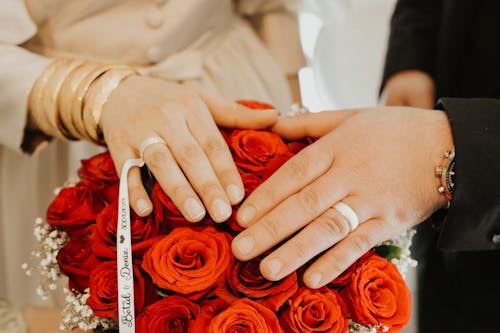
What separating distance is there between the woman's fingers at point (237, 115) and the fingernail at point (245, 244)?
0.71 ft

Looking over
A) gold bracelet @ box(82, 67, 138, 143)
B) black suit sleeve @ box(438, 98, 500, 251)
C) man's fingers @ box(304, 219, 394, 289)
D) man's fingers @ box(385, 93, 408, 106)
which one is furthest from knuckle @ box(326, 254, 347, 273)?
man's fingers @ box(385, 93, 408, 106)

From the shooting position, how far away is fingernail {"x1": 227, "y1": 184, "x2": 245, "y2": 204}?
0.70 meters

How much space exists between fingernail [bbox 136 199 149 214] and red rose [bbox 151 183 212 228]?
16 mm

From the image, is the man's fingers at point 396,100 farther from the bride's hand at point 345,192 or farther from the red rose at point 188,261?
the red rose at point 188,261

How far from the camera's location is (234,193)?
2.30 feet

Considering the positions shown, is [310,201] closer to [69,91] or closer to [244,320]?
[244,320]

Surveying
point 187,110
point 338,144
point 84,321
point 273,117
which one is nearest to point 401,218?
point 338,144

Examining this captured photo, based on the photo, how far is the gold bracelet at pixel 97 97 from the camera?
83 centimetres

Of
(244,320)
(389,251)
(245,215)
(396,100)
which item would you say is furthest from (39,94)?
(396,100)

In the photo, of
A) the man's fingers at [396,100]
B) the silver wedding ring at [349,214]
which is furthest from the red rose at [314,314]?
the man's fingers at [396,100]

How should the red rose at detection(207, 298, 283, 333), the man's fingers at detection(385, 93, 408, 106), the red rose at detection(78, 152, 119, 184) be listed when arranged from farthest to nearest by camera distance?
1. the man's fingers at detection(385, 93, 408, 106)
2. the red rose at detection(78, 152, 119, 184)
3. the red rose at detection(207, 298, 283, 333)

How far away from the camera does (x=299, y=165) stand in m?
0.74

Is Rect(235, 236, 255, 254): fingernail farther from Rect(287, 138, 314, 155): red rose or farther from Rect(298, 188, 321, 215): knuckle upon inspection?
Rect(287, 138, 314, 155): red rose

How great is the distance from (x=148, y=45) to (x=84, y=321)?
20.5 inches
